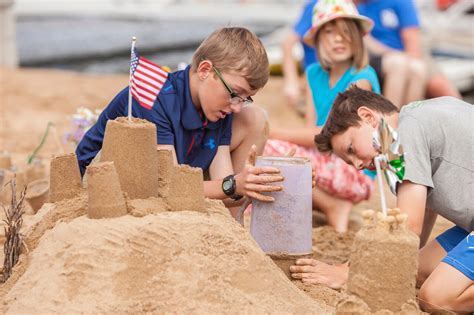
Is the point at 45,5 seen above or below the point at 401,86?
below

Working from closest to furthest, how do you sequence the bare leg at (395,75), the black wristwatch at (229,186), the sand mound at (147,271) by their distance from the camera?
the sand mound at (147,271), the black wristwatch at (229,186), the bare leg at (395,75)

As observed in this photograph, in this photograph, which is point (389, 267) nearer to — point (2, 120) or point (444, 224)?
point (444, 224)

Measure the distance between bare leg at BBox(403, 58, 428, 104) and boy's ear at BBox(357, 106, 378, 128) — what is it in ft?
12.1

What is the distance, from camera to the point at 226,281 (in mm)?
2814

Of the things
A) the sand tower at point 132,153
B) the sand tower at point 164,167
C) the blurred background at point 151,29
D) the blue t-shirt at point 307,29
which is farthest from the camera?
the blurred background at point 151,29

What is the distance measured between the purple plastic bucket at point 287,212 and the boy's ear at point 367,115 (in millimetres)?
304

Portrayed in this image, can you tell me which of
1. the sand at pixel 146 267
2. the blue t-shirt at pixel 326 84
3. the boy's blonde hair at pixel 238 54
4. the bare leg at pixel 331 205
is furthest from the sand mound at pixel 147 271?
the blue t-shirt at pixel 326 84

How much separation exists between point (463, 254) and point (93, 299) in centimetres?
154

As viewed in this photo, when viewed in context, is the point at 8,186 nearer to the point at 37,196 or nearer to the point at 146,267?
the point at 37,196

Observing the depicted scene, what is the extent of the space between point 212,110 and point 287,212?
58 centimetres

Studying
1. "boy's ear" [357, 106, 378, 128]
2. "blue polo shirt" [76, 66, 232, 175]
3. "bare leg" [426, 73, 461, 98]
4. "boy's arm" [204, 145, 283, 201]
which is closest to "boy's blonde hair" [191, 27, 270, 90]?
"blue polo shirt" [76, 66, 232, 175]

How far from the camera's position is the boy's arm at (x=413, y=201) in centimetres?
321

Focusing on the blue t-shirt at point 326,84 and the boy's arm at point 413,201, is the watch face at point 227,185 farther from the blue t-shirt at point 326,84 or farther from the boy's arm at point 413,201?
the blue t-shirt at point 326,84

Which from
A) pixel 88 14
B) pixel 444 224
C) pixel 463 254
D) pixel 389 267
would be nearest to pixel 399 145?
pixel 389 267
